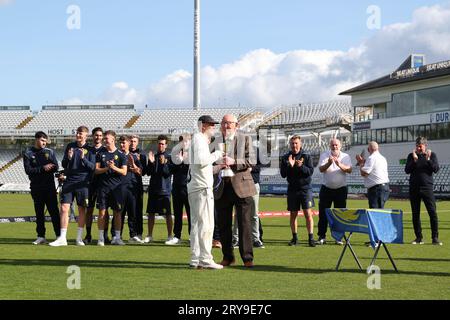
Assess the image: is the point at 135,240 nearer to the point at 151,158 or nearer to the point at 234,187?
the point at 151,158

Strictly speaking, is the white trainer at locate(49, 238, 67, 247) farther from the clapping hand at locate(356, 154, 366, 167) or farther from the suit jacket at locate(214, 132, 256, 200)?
the clapping hand at locate(356, 154, 366, 167)

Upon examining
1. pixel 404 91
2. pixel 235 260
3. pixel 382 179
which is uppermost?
pixel 404 91

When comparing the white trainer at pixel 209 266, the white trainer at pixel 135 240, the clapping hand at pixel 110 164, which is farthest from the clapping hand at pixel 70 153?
the white trainer at pixel 209 266

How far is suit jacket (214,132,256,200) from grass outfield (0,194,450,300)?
103 cm

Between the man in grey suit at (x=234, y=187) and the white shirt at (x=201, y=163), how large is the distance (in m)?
0.36

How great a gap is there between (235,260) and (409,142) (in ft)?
149

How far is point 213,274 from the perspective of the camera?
8.74 metres

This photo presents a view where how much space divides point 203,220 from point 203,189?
398mm

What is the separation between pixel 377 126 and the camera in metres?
57.3

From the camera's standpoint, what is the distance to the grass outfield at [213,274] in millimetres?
7262

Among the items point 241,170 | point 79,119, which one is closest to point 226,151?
point 241,170
